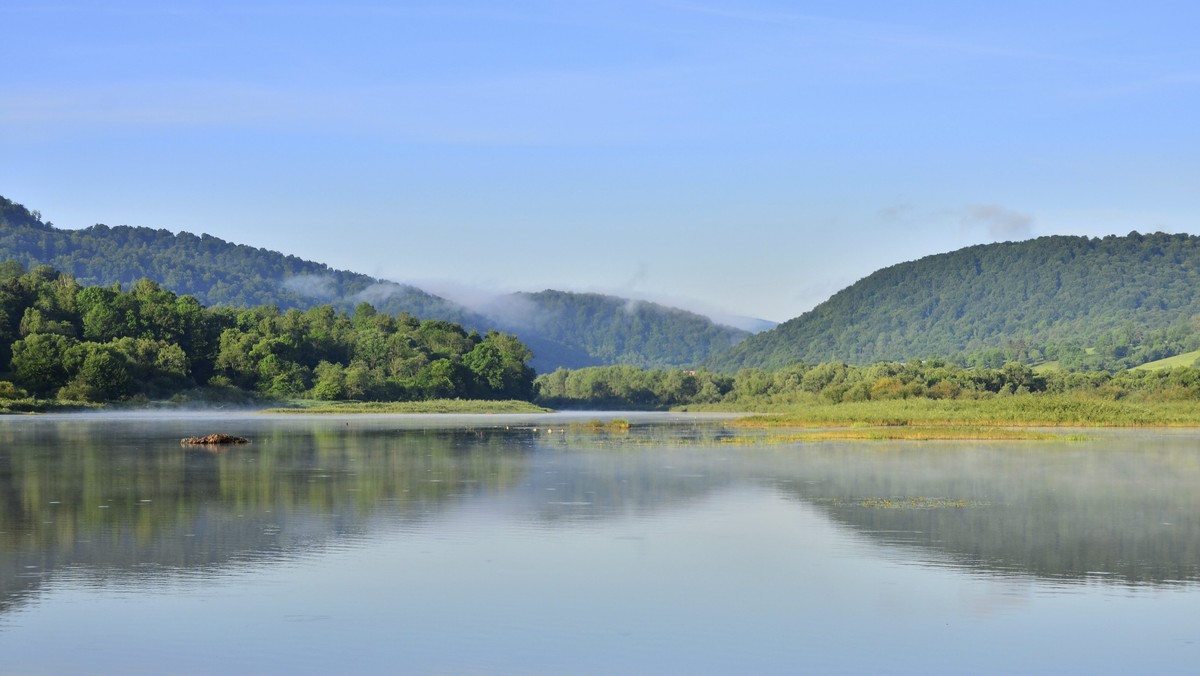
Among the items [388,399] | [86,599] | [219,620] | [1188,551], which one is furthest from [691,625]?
[388,399]

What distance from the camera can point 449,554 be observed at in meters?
22.6

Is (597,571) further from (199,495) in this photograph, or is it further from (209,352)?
(209,352)

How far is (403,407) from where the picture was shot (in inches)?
5822

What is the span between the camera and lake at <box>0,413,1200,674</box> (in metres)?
15.1

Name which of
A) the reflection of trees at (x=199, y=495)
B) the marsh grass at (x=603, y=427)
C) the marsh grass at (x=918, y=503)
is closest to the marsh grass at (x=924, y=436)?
the reflection of trees at (x=199, y=495)

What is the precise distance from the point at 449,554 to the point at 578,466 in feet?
75.7

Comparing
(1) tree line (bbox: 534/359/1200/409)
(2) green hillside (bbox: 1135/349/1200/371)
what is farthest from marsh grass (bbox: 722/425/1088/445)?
(2) green hillside (bbox: 1135/349/1200/371)

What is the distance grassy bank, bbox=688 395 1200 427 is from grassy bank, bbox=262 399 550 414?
63.4 meters

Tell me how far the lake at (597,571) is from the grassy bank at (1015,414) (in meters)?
39.9

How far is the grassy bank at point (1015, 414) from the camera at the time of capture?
8131 cm

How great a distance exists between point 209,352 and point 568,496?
135 metres

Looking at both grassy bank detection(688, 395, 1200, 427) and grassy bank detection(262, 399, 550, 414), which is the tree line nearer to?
grassy bank detection(688, 395, 1200, 427)

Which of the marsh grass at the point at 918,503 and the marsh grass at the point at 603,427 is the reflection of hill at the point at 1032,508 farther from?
the marsh grass at the point at 603,427

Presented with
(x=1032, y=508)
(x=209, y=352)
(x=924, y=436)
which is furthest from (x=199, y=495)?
(x=209, y=352)
